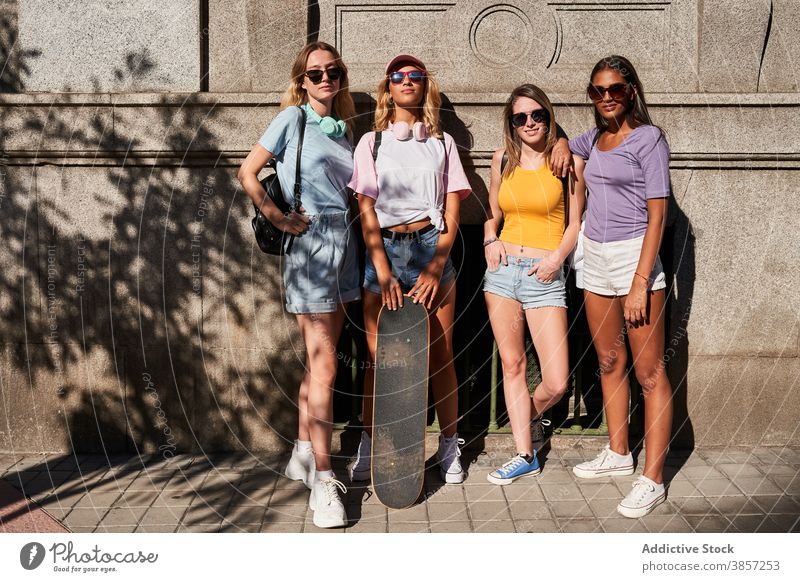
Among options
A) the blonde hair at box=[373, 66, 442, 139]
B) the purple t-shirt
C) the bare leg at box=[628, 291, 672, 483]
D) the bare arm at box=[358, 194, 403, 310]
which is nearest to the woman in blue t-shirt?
the bare arm at box=[358, 194, 403, 310]

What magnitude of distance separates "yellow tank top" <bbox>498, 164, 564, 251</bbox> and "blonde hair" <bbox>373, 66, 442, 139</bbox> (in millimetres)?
633

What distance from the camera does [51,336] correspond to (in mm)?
6770

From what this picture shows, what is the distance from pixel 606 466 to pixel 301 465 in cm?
223

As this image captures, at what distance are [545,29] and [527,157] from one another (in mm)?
1556

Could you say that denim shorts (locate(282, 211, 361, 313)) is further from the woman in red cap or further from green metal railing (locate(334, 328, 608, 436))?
green metal railing (locate(334, 328, 608, 436))

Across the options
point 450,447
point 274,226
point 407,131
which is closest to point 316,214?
point 274,226

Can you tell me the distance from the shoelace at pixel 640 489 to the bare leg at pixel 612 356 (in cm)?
58

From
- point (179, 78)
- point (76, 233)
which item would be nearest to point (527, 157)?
point (179, 78)

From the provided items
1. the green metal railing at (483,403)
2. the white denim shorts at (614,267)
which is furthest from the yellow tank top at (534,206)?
the green metal railing at (483,403)

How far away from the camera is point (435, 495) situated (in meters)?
5.80

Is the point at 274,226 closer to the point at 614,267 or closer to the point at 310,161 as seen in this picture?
the point at 310,161

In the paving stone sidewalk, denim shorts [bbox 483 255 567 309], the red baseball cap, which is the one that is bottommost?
the paving stone sidewalk

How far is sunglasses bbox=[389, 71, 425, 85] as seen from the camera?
18.4 feet

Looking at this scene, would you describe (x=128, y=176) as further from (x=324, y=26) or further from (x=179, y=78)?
(x=324, y=26)
